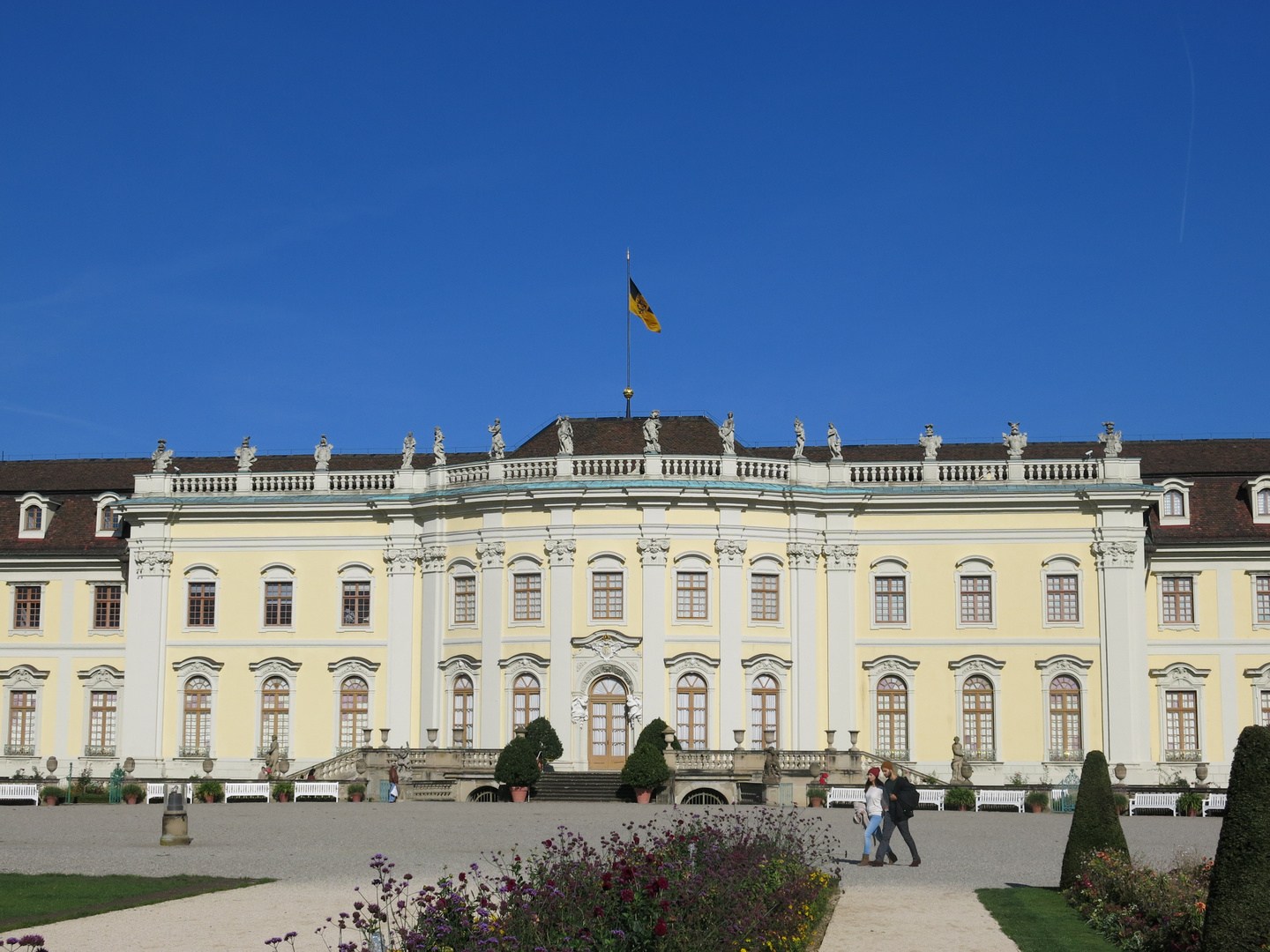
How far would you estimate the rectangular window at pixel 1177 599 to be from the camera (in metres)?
46.7

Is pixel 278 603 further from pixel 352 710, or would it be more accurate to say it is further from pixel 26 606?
pixel 26 606

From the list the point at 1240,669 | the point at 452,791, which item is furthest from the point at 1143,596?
the point at 452,791

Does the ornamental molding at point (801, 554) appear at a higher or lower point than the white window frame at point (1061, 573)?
higher

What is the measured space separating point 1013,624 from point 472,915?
3596cm

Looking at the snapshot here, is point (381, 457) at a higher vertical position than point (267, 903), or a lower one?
higher

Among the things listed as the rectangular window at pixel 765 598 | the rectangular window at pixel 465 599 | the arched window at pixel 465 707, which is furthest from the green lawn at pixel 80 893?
the rectangular window at pixel 765 598

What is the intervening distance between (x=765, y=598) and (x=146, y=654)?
18.7m

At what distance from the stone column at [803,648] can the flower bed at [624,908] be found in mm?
28547

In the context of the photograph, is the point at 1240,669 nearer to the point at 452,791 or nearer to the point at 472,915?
the point at 452,791

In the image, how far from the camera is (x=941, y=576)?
46.0m

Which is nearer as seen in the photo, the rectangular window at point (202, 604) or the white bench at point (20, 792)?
the white bench at point (20, 792)

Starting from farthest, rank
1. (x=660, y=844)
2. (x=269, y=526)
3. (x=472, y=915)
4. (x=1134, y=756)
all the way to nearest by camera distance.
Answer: (x=269, y=526), (x=1134, y=756), (x=660, y=844), (x=472, y=915)

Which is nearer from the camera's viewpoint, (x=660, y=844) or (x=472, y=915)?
(x=472, y=915)

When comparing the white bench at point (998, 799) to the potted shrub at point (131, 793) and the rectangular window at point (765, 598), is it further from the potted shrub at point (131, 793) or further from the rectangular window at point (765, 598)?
the potted shrub at point (131, 793)
